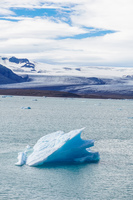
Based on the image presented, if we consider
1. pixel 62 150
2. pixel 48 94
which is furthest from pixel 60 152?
pixel 48 94

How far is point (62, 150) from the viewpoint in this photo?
37.0 ft

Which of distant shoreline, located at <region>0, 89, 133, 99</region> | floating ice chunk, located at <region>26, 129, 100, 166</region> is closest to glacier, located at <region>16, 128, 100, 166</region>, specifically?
floating ice chunk, located at <region>26, 129, 100, 166</region>

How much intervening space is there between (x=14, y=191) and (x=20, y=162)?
2.22m

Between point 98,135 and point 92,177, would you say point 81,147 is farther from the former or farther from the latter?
point 98,135

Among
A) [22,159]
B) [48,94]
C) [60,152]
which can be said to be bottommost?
[22,159]

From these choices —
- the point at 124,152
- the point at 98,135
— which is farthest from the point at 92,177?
the point at 98,135

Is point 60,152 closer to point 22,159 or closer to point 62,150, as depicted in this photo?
point 62,150

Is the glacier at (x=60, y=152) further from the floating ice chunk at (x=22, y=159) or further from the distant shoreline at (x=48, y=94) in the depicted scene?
the distant shoreline at (x=48, y=94)

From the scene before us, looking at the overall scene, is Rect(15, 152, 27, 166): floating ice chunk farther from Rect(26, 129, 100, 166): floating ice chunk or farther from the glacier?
Rect(26, 129, 100, 166): floating ice chunk

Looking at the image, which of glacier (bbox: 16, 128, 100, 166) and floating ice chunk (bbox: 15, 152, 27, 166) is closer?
glacier (bbox: 16, 128, 100, 166)

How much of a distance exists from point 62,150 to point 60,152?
94 mm

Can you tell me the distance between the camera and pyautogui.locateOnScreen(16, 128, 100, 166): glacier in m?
11.0

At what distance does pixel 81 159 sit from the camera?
460 inches

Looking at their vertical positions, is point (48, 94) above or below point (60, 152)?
above
